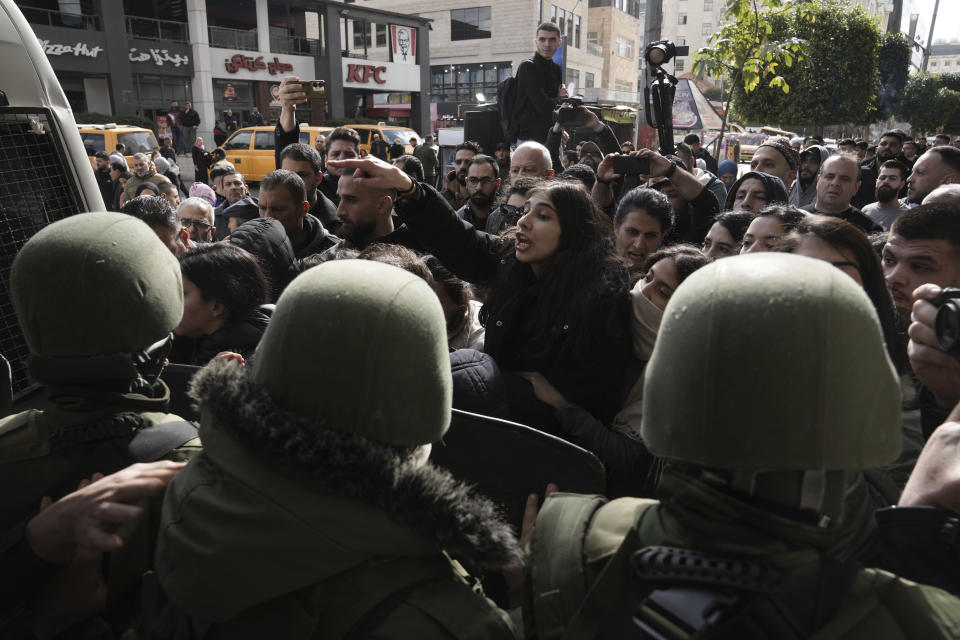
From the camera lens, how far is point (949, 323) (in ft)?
4.32

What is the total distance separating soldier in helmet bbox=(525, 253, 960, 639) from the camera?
0.85 m

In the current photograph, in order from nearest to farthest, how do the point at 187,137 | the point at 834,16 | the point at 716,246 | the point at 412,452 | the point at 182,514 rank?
the point at 182,514
the point at 412,452
the point at 716,246
the point at 834,16
the point at 187,137

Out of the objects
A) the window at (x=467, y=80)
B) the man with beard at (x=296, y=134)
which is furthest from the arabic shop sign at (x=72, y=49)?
the window at (x=467, y=80)

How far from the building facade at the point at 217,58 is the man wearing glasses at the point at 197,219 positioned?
67.6 feet

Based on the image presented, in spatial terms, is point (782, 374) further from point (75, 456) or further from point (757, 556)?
point (75, 456)

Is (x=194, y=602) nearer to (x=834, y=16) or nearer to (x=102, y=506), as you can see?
(x=102, y=506)

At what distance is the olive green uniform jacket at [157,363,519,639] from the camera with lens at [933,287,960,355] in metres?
0.97

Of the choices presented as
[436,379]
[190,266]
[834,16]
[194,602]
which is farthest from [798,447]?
[834,16]

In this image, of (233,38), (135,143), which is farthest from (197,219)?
(233,38)

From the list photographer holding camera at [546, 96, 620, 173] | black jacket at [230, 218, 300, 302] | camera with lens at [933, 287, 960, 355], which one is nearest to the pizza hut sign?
photographer holding camera at [546, 96, 620, 173]

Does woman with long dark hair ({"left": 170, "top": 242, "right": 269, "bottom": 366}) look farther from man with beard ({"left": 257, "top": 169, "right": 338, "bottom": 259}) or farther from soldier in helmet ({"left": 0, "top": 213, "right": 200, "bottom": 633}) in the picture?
man with beard ({"left": 257, "top": 169, "right": 338, "bottom": 259})

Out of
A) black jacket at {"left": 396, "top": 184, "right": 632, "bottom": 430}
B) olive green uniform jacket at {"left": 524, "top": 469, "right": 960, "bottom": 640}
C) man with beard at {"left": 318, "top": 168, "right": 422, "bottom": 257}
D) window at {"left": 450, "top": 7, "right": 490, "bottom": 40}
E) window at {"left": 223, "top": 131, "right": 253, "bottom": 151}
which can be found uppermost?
window at {"left": 450, "top": 7, "right": 490, "bottom": 40}

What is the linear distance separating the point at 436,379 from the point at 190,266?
1637 mm

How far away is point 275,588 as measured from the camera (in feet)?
3.14
